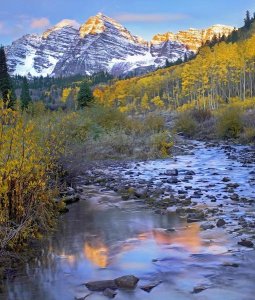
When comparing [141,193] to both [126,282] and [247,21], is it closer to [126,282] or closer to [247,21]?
[126,282]

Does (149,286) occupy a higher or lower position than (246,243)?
lower

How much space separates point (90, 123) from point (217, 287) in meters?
20.5

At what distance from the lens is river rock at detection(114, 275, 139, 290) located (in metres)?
6.41

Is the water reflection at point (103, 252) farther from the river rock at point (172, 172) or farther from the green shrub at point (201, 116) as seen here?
the green shrub at point (201, 116)

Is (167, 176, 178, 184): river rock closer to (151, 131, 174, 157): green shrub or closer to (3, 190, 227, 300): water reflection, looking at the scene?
(3, 190, 227, 300): water reflection

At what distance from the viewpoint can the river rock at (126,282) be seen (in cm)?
641

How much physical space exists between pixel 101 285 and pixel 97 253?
1574mm

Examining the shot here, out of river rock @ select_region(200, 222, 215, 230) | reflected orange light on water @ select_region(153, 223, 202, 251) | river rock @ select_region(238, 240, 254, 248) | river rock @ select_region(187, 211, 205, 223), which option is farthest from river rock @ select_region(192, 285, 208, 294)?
→ river rock @ select_region(187, 211, 205, 223)

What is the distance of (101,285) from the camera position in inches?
254

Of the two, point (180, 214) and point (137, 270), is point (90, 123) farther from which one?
point (137, 270)

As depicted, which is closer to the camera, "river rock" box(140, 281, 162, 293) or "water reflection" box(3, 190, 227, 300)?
"river rock" box(140, 281, 162, 293)

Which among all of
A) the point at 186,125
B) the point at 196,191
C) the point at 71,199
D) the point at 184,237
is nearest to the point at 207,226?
the point at 184,237

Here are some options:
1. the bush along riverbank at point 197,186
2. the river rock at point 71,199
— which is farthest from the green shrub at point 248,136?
the river rock at point 71,199

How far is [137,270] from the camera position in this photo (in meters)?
7.08
